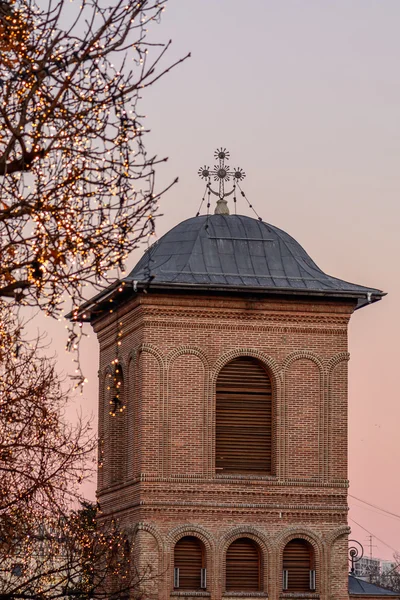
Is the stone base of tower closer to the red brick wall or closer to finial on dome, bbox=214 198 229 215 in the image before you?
the red brick wall

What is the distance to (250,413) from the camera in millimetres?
38656

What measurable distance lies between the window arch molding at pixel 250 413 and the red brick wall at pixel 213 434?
0.04 metres

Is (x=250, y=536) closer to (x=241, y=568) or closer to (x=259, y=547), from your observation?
(x=259, y=547)

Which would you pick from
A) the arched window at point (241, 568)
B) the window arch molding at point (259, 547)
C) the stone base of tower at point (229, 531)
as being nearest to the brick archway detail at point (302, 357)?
the stone base of tower at point (229, 531)

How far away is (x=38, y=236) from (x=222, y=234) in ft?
77.9

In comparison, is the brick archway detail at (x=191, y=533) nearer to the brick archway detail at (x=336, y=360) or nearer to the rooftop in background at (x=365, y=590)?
the brick archway detail at (x=336, y=360)

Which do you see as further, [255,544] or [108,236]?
[255,544]

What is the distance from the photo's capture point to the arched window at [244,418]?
3847cm

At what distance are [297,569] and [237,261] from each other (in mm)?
6492

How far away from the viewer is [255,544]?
126ft

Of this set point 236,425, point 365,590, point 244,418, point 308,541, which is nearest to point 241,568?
A: point 308,541

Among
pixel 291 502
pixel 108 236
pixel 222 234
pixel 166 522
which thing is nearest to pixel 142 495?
pixel 166 522

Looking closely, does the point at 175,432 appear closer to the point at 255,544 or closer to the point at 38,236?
the point at 255,544

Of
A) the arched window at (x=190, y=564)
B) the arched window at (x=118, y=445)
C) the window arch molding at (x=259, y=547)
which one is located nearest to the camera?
the arched window at (x=190, y=564)
